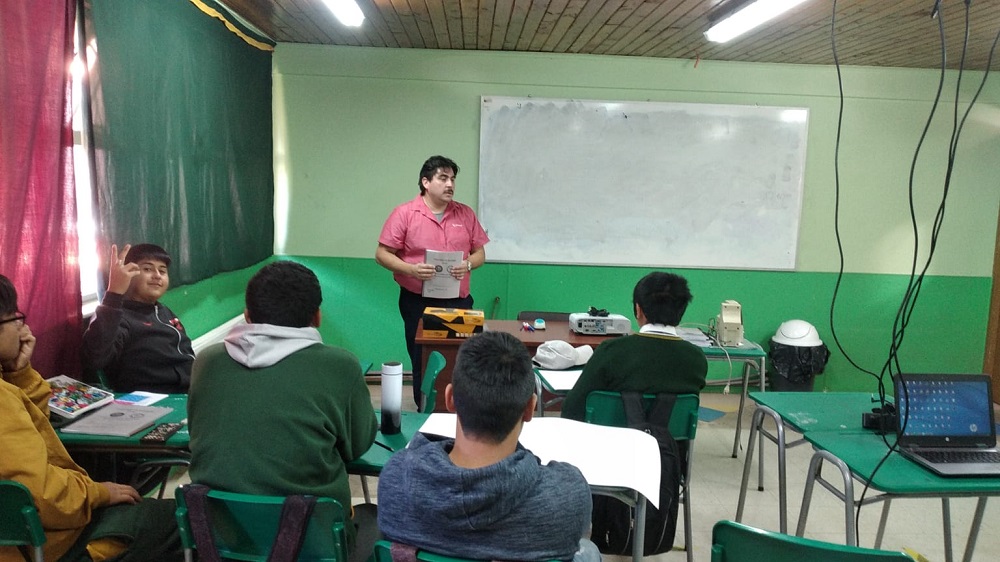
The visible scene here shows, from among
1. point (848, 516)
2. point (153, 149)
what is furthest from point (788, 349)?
point (153, 149)

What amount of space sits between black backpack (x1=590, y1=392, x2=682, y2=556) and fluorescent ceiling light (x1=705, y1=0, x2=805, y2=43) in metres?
2.32

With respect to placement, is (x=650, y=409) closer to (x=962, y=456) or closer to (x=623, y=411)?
(x=623, y=411)

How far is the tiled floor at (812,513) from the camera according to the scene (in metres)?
2.68

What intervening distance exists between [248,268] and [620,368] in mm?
3191

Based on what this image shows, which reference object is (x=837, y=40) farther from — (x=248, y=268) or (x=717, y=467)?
(x=248, y=268)

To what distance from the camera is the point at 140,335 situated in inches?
96.3

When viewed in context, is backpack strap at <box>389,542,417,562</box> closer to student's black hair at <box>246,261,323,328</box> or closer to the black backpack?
student's black hair at <box>246,261,323,328</box>

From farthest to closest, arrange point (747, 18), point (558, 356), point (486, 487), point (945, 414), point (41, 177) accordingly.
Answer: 1. point (747, 18)
2. point (558, 356)
3. point (41, 177)
4. point (945, 414)
5. point (486, 487)

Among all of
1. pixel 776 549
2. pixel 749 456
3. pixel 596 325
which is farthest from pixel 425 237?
pixel 776 549

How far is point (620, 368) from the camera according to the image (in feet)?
6.91

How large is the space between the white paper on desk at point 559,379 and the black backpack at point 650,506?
378 mm

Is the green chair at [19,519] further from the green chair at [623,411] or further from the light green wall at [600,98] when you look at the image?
the light green wall at [600,98]

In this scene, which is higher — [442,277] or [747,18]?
[747,18]

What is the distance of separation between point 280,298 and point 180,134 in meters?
2.10
